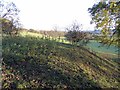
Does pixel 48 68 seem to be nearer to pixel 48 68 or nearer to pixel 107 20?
pixel 48 68

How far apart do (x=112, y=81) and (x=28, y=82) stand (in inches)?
304

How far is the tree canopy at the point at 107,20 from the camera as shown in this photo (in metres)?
19.3

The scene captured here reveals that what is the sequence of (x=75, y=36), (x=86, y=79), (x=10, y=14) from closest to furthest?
1. (x=86, y=79)
2. (x=10, y=14)
3. (x=75, y=36)

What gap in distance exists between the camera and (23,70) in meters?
15.1

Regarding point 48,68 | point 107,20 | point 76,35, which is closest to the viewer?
point 48,68

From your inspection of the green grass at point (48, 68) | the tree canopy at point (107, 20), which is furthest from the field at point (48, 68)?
the tree canopy at point (107, 20)

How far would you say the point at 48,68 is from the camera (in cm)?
1658

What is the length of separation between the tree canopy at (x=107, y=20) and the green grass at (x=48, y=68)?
2496mm

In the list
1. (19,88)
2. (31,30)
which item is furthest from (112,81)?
(31,30)

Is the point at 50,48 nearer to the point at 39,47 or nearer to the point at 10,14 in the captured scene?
the point at 39,47

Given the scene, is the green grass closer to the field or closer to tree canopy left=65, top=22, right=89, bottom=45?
the field

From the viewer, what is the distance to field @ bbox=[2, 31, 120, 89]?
14.5 meters

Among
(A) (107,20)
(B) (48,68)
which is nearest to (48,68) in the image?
(B) (48,68)

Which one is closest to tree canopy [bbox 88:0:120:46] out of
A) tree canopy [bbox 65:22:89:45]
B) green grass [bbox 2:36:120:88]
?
green grass [bbox 2:36:120:88]
